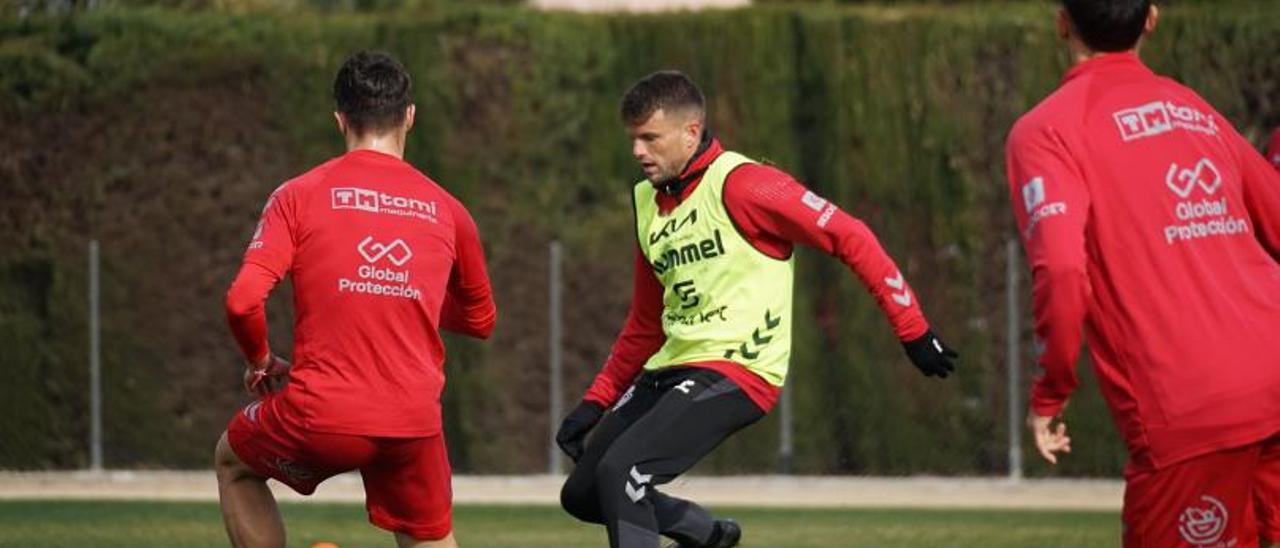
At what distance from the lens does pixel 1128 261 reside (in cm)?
531

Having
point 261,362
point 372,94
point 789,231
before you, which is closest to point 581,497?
point 789,231

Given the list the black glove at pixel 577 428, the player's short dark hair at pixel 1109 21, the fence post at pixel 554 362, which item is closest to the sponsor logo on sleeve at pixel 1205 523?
the player's short dark hair at pixel 1109 21

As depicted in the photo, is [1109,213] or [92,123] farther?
[92,123]

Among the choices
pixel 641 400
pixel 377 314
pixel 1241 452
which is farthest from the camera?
pixel 641 400

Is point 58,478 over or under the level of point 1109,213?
under

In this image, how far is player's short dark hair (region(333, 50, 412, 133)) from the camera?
6941 mm

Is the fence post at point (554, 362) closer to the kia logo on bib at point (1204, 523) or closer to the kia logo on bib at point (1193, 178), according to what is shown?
the kia logo on bib at point (1193, 178)

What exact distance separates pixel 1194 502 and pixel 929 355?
2140 millimetres

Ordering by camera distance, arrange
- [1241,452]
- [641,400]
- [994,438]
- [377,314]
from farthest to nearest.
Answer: [994,438]
[641,400]
[377,314]
[1241,452]

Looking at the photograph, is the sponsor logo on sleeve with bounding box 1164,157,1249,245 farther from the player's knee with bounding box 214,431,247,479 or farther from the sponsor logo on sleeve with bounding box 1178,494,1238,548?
the player's knee with bounding box 214,431,247,479

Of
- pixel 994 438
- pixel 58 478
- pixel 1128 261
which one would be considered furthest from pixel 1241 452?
pixel 58 478

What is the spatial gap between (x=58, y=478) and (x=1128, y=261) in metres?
13.1

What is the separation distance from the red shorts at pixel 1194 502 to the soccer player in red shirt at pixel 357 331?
238 cm

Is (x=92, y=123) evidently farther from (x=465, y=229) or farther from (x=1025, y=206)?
(x=1025, y=206)
